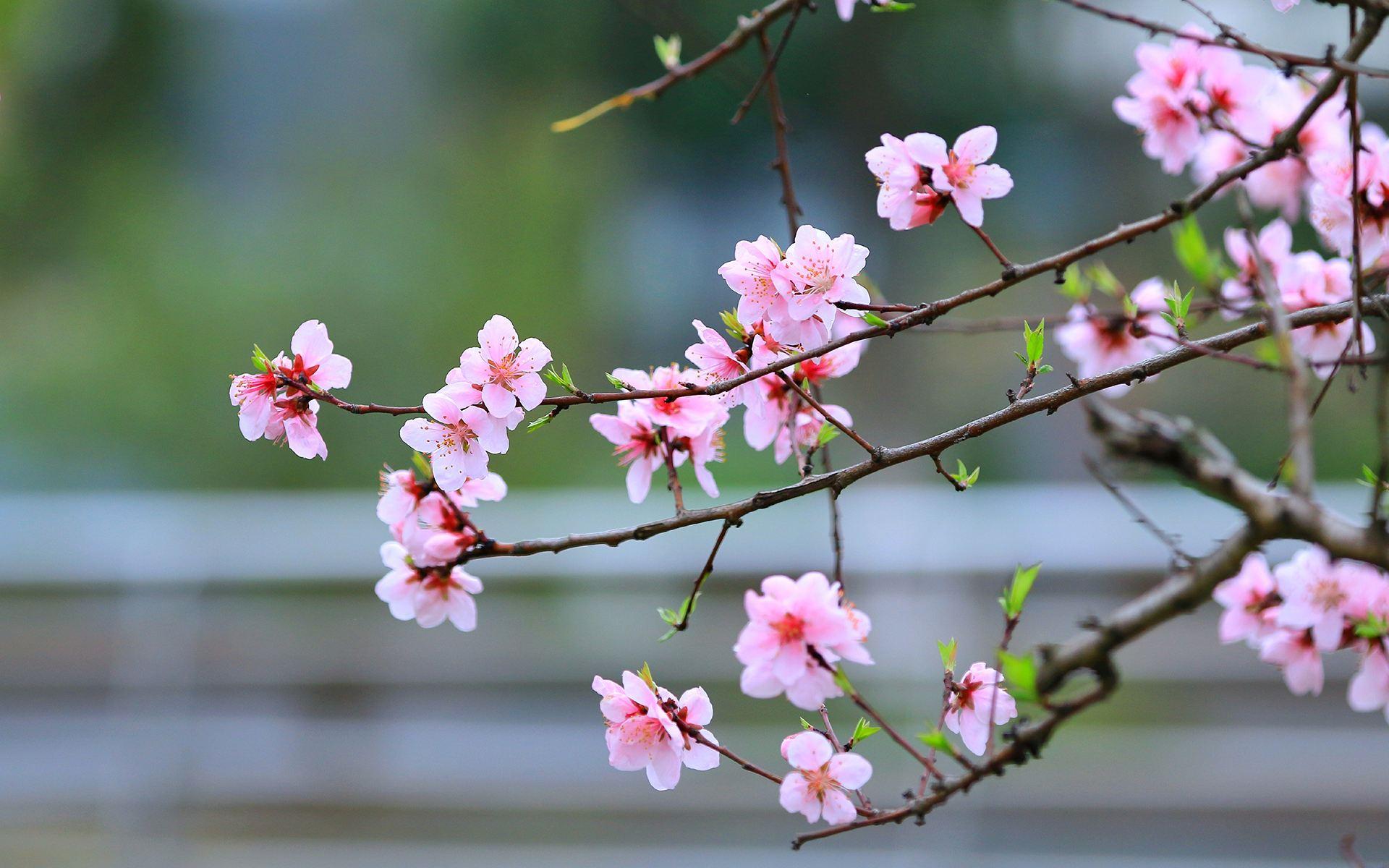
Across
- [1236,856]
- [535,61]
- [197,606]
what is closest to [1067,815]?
[1236,856]

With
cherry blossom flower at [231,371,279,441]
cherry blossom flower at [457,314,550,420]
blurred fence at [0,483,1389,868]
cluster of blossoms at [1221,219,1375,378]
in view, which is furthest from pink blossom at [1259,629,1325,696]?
blurred fence at [0,483,1389,868]

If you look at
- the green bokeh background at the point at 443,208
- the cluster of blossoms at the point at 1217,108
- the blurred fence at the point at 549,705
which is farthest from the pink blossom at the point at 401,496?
the green bokeh background at the point at 443,208

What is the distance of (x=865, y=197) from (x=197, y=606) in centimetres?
177

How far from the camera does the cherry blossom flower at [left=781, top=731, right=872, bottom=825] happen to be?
48 cm

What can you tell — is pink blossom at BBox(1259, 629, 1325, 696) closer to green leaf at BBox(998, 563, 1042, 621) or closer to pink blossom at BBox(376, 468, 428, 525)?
green leaf at BBox(998, 563, 1042, 621)

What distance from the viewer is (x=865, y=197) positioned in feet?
9.05

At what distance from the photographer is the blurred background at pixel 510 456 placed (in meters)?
2.15

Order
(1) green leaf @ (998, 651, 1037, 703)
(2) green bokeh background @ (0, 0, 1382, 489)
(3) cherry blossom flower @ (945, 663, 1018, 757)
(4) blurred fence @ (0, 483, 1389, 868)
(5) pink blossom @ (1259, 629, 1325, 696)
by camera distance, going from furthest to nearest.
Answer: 1. (2) green bokeh background @ (0, 0, 1382, 489)
2. (4) blurred fence @ (0, 483, 1389, 868)
3. (5) pink blossom @ (1259, 629, 1325, 696)
4. (3) cherry blossom flower @ (945, 663, 1018, 757)
5. (1) green leaf @ (998, 651, 1037, 703)

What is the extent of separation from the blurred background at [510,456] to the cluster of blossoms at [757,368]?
274mm

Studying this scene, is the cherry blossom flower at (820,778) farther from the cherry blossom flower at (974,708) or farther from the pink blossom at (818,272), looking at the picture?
the pink blossom at (818,272)

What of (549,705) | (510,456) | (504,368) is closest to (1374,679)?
(504,368)

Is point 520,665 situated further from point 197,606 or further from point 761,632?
point 761,632

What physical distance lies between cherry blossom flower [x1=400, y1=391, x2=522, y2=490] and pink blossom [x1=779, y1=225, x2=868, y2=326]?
130 mm

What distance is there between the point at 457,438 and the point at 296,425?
0.25 ft
